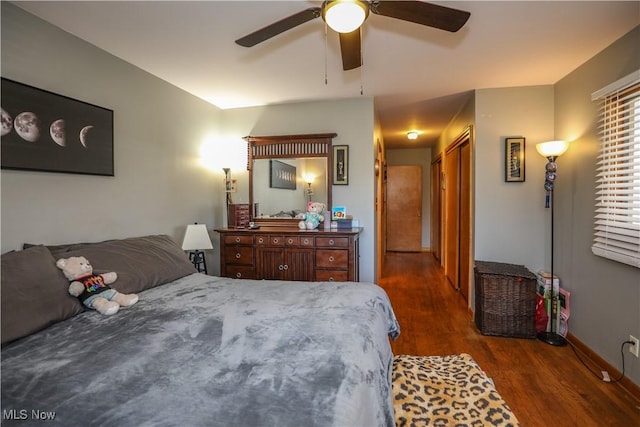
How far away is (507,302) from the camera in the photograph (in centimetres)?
283

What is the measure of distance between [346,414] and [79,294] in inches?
61.0

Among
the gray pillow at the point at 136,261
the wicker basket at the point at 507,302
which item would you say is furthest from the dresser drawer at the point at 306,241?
the wicker basket at the point at 507,302

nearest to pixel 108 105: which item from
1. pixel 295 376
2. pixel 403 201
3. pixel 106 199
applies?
pixel 106 199

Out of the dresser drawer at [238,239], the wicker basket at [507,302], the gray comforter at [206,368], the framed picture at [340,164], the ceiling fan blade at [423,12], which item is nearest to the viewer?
the gray comforter at [206,368]

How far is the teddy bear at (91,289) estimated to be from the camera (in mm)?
1608

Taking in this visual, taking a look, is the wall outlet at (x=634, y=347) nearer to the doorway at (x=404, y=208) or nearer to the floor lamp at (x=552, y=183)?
the floor lamp at (x=552, y=183)

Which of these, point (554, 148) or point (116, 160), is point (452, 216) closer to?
point (554, 148)

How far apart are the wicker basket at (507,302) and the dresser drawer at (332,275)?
128 cm

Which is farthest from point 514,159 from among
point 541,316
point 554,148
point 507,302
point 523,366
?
point 523,366

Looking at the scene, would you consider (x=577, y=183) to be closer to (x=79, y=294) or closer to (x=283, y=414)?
(x=283, y=414)

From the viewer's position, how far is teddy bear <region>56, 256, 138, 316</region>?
63.3 inches

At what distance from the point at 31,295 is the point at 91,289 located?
0.81ft

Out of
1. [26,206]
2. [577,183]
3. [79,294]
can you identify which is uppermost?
[577,183]

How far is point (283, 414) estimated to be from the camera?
842 millimetres
